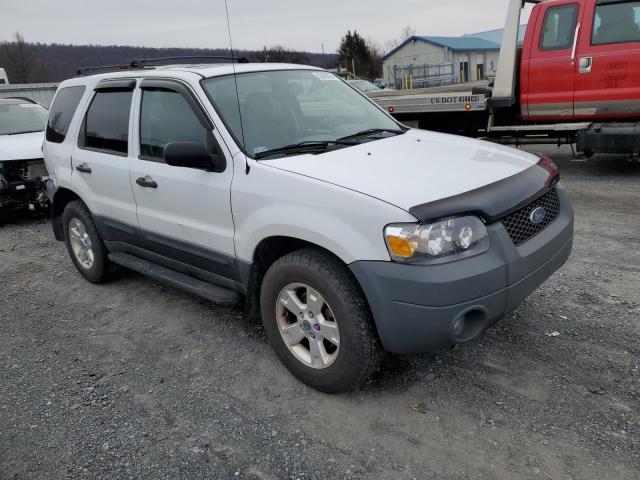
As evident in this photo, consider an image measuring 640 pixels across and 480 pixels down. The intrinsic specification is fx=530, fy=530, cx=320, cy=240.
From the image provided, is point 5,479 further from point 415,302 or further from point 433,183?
point 433,183

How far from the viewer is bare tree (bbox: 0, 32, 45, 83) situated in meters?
48.2

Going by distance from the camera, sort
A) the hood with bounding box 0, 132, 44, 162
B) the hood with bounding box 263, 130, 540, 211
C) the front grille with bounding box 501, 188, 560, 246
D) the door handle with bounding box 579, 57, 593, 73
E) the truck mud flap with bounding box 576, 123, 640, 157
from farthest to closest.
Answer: the hood with bounding box 0, 132, 44, 162, the door handle with bounding box 579, 57, 593, 73, the truck mud flap with bounding box 576, 123, 640, 157, the front grille with bounding box 501, 188, 560, 246, the hood with bounding box 263, 130, 540, 211

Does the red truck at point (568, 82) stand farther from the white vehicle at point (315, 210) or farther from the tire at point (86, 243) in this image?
the tire at point (86, 243)

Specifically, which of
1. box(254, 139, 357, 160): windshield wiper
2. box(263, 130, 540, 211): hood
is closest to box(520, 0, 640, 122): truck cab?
box(263, 130, 540, 211): hood

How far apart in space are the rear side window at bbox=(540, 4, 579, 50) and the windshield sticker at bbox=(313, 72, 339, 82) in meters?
4.68

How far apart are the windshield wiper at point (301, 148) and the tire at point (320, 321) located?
26.5 inches

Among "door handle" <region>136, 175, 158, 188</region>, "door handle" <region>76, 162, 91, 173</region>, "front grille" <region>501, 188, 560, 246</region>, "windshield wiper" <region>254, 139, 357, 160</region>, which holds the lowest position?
"front grille" <region>501, 188, 560, 246</region>

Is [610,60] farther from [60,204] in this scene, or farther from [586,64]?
[60,204]

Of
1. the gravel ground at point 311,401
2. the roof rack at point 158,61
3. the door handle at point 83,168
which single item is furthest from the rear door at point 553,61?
the door handle at point 83,168

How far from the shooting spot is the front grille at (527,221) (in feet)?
9.12

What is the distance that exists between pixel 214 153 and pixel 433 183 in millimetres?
1375

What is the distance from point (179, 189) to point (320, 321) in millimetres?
1366

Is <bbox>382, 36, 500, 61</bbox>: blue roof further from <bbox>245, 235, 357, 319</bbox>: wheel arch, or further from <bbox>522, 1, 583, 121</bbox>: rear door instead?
<bbox>245, 235, 357, 319</bbox>: wheel arch

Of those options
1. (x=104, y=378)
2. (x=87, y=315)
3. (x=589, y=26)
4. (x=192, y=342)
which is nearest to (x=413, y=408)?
(x=192, y=342)
